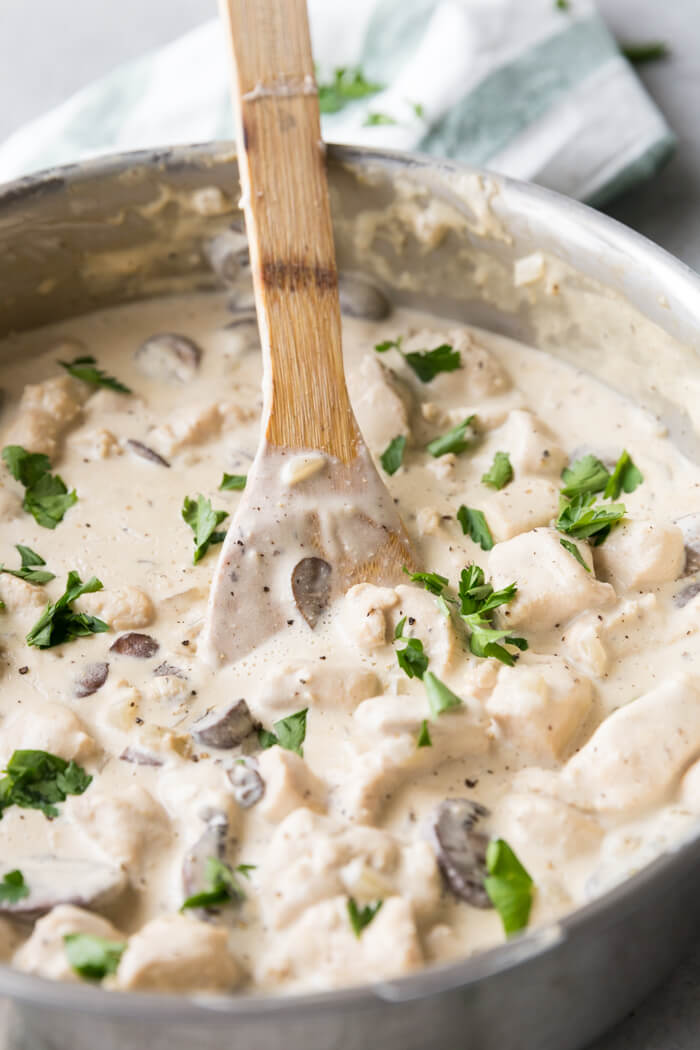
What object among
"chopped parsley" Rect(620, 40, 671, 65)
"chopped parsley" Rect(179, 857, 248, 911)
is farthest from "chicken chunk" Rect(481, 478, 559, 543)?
"chopped parsley" Rect(620, 40, 671, 65)

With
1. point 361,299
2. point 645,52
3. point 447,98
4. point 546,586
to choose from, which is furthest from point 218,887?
point 645,52

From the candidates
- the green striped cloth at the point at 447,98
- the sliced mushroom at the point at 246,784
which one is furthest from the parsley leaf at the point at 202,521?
the green striped cloth at the point at 447,98

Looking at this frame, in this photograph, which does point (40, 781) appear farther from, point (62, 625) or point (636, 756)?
point (636, 756)

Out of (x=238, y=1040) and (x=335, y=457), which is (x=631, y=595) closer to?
(x=335, y=457)

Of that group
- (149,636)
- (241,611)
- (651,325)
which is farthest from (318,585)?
(651,325)

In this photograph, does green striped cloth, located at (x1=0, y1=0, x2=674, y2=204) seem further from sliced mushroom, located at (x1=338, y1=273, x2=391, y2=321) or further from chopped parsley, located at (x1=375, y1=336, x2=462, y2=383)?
chopped parsley, located at (x1=375, y1=336, x2=462, y2=383)

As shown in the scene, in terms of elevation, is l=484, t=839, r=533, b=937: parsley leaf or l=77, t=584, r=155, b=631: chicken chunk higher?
l=77, t=584, r=155, b=631: chicken chunk
